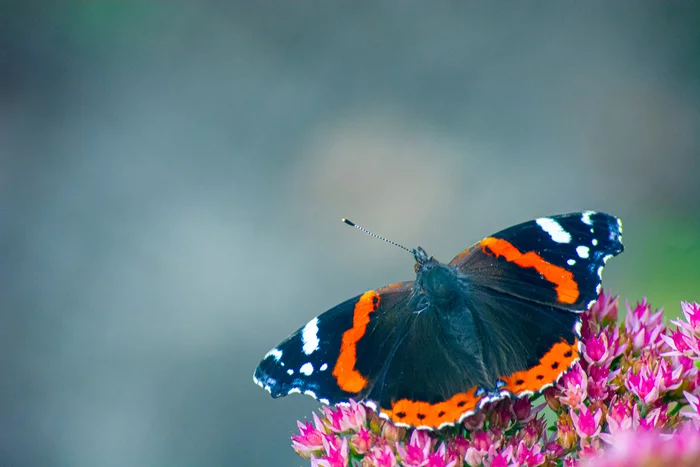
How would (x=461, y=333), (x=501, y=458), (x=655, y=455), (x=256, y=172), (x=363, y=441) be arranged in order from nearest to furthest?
(x=655, y=455) → (x=501, y=458) → (x=363, y=441) → (x=461, y=333) → (x=256, y=172)

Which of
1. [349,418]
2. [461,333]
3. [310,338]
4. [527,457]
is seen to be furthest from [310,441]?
[527,457]

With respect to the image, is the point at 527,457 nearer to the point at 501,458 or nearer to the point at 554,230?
the point at 501,458

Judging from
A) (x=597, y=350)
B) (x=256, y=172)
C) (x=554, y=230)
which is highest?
(x=256, y=172)

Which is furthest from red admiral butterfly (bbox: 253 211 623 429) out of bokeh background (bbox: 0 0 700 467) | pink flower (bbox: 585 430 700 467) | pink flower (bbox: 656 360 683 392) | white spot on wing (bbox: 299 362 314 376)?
bokeh background (bbox: 0 0 700 467)

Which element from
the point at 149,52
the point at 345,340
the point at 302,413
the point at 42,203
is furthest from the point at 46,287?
the point at 345,340

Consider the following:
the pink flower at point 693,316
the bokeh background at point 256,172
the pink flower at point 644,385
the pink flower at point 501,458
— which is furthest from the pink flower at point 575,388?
the bokeh background at point 256,172

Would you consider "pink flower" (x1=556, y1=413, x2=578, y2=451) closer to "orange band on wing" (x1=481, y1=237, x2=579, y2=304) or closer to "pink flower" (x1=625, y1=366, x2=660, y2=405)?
"pink flower" (x1=625, y1=366, x2=660, y2=405)
